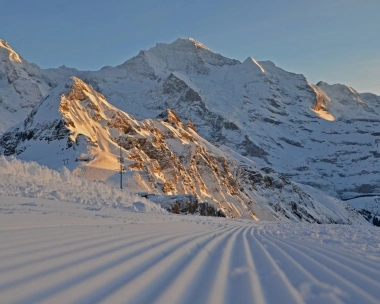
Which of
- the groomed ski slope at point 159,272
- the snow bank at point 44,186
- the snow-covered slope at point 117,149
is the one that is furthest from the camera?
the snow-covered slope at point 117,149

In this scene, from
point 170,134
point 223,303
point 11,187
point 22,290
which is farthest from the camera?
point 170,134

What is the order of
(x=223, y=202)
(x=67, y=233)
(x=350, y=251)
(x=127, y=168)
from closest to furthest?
(x=67, y=233) < (x=350, y=251) < (x=127, y=168) < (x=223, y=202)

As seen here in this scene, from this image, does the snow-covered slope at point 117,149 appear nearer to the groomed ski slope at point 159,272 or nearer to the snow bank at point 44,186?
the snow bank at point 44,186

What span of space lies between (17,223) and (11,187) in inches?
346

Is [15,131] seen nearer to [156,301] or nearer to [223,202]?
[223,202]

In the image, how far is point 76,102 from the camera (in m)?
70.5

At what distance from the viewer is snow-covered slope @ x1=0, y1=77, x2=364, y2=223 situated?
52.8m

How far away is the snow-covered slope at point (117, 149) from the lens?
2080 inches

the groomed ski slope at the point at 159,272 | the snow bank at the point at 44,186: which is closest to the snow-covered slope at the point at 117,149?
the snow bank at the point at 44,186

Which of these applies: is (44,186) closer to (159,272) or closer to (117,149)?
(159,272)

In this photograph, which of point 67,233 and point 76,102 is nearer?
point 67,233

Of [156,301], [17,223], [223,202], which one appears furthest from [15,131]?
[156,301]

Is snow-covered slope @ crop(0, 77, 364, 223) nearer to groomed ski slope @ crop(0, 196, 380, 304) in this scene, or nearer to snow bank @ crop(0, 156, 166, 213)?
snow bank @ crop(0, 156, 166, 213)

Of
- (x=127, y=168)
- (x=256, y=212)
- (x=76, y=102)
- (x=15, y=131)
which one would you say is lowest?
(x=256, y=212)
